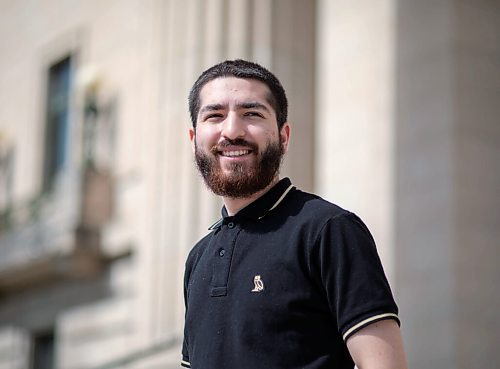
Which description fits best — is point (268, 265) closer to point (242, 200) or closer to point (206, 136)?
point (242, 200)

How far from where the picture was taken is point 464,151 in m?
11.1

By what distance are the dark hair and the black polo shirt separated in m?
0.27

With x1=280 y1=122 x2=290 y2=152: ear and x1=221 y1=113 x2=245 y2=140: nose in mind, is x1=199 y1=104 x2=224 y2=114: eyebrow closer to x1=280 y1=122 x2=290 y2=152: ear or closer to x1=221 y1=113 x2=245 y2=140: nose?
x1=221 y1=113 x2=245 y2=140: nose

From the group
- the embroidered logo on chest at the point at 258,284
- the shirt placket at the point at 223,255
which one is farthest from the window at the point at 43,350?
the embroidered logo on chest at the point at 258,284

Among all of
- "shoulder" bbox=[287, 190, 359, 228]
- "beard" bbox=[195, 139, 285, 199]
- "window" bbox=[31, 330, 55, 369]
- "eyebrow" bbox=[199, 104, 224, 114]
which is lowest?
"window" bbox=[31, 330, 55, 369]

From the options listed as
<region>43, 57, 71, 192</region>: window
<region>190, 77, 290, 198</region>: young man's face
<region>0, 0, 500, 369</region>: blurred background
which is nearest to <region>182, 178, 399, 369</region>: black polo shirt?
<region>190, 77, 290, 198</region>: young man's face

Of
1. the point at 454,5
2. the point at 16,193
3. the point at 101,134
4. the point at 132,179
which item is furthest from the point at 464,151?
the point at 16,193

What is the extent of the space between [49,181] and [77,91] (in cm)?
196

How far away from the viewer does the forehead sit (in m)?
2.93

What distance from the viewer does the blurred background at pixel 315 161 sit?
9.77 m

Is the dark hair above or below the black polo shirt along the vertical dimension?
above

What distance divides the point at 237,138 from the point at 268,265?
1.15 feet

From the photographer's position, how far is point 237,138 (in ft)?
9.52

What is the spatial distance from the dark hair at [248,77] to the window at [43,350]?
1493cm
